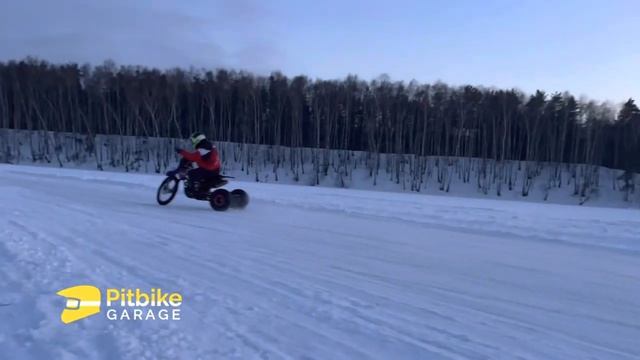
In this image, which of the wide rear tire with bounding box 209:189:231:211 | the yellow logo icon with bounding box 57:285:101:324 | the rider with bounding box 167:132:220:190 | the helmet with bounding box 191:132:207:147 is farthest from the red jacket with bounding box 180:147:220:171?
the yellow logo icon with bounding box 57:285:101:324

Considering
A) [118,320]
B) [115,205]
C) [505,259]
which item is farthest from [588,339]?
[115,205]

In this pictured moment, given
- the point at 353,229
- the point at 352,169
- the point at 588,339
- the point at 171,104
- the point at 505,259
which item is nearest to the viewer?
the point at 588,339

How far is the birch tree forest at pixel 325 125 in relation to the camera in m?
63.6

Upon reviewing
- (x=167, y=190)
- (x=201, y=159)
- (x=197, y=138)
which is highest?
(x=197, y=138)

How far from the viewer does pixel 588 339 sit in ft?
16.4

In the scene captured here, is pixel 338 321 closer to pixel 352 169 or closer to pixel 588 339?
pixel 588 339

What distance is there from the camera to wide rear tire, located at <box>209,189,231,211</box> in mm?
12922

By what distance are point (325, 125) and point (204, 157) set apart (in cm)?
5652

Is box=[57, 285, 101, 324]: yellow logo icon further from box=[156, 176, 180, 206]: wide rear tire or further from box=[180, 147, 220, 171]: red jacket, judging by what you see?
box=[156, 176, 180, 206]: wide rear tire

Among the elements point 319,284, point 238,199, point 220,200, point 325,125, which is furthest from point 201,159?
point 325,125

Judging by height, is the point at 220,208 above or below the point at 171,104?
below

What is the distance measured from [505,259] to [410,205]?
766 centimetres

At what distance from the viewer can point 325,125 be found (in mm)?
69438

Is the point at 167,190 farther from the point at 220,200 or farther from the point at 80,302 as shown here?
the point at 80,302
